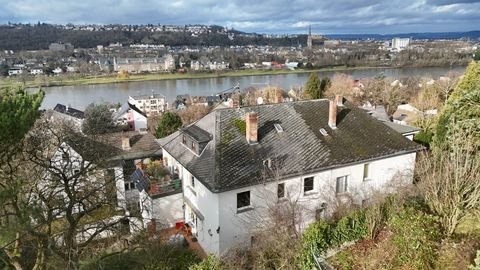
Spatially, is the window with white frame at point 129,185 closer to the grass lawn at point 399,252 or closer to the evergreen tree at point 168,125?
the evergreen tree at point 168,125

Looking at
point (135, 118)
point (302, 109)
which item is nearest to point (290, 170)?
point (302, 109)

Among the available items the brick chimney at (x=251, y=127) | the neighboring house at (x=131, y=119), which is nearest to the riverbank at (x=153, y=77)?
the neighboring house at (x=131, y=119)

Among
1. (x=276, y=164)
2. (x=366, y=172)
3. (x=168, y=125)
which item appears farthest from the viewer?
(x=168, y=125)

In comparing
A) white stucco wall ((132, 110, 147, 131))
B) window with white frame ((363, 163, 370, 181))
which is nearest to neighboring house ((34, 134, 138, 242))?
window with white frame ((363, 163, 370, 181))

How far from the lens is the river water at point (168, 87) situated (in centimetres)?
8650

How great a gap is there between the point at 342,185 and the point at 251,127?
6126 millimetres

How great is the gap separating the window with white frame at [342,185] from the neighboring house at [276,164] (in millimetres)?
62

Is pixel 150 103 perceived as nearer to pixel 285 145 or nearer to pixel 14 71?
pixel 285 145

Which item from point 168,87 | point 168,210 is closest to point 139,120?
point 168,210

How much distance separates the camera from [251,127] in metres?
18.2

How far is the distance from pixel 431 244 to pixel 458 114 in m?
8.14

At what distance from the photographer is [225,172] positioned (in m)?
16.6

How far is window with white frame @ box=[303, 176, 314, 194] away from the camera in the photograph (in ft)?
59.7

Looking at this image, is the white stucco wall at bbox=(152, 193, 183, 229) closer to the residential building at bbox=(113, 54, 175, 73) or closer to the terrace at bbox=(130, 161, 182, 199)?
the terrace at bbox=(130, 161, 182, 199)
